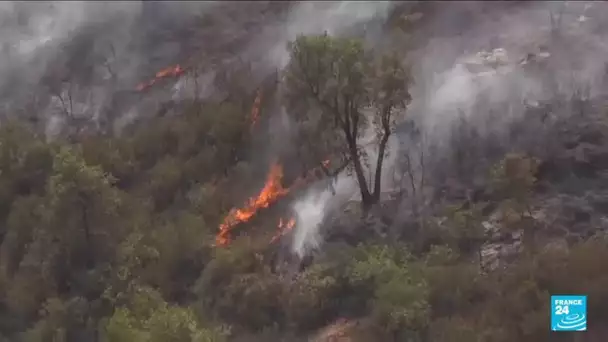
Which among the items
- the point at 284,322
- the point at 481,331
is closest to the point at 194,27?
the point at 284,322

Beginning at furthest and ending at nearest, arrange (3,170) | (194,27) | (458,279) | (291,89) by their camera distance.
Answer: (194,27)
(3,170)
(291,89)
(458,279)

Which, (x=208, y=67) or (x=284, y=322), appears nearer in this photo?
(x=284, y=322)

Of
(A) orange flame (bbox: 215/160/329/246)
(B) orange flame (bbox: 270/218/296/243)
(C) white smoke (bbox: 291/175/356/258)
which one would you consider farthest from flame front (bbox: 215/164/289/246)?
(B) orange flame (bbox: 270/218/296/243)

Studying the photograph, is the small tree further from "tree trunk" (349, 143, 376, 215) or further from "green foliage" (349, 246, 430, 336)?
"green foliage" (349, 246, 430, 336)

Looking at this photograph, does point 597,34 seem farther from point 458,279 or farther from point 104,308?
point 104,308

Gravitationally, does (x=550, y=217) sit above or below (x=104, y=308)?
above

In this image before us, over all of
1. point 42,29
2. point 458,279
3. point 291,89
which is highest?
point 42,29

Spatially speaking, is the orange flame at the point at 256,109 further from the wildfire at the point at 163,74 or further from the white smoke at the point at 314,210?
the white smoke at the point at 314,210

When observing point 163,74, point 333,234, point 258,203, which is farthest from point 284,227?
point 163,74
